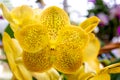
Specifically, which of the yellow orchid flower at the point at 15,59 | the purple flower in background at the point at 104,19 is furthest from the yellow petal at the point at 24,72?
the purple flower in background at the point at 104,19

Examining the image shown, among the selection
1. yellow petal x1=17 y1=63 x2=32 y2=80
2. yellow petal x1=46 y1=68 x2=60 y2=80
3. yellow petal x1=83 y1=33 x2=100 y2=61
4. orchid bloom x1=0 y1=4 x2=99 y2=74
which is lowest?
yellow petal x1=46 y1=68 x2=60 y2=80

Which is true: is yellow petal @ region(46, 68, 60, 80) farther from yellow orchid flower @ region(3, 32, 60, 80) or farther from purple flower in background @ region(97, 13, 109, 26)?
purple flower in background @ region(97, 13, 109, 26)

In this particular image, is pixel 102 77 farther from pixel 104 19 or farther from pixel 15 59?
pixel 104 19

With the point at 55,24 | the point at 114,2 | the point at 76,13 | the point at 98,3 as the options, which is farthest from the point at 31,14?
the point at 98,3

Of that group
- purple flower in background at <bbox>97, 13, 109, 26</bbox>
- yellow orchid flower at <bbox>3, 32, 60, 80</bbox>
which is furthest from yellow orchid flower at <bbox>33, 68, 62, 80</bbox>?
purple flower in background at <bbox>97, 13, 109, 26</bbox>

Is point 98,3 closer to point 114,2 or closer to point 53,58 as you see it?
point 114,2

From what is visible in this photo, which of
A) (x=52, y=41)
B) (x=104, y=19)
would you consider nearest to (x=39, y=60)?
(x=52, y=41)

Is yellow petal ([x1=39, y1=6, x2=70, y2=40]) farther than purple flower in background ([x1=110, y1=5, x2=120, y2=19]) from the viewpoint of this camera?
No

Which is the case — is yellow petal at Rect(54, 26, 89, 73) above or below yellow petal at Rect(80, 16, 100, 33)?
below

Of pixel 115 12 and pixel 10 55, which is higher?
pixel 10 55
